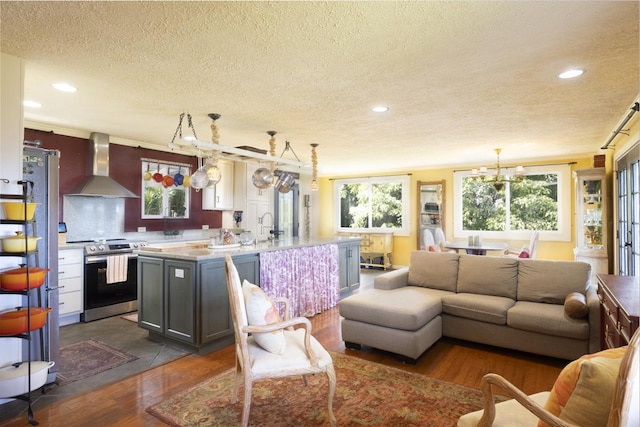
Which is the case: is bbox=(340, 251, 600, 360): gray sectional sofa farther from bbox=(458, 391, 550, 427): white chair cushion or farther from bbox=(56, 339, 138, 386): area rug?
bbox=(56, 339, 138, 386): area rug

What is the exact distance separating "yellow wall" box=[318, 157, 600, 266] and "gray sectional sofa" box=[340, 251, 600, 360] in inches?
148

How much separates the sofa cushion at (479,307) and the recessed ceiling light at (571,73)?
2018mm

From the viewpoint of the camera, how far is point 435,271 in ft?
13.2

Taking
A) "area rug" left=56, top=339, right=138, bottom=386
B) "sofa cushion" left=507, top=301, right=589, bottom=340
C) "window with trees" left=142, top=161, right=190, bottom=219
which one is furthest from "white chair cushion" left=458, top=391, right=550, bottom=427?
"window with trees" left=142, top=161, right=190, bottom=219

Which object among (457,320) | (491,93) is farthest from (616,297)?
(491,93)

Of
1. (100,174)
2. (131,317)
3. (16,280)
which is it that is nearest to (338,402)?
(16,280)

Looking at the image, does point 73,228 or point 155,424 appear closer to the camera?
point 155,424

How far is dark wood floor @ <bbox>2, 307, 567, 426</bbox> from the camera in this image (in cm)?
226

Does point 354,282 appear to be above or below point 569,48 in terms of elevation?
below

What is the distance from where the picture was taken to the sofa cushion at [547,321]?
2938 millimetres

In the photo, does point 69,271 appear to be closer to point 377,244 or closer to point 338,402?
point 338,402

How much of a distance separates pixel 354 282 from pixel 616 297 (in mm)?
3803

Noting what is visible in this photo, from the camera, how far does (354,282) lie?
5668 millimetres

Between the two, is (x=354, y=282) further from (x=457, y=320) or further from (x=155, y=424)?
(x=155, y=424)
